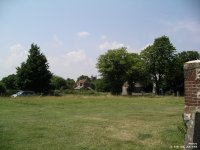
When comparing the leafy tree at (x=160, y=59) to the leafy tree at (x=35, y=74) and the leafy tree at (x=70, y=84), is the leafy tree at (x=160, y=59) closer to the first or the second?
the leafy tree at (x=35, y=74)

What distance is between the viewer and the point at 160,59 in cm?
7388

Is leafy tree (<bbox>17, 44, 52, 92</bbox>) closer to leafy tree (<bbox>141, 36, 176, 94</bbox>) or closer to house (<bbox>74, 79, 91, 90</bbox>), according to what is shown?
leafy tree (<bbox>141, 36, 176, 94</bbox>)

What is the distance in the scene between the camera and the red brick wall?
8.65 metres

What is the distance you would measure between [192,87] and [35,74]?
47.4 metres

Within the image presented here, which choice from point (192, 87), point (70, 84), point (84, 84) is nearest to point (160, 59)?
point (84, 84)

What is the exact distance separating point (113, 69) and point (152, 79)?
10165mm

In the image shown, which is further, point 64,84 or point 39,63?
point 64,84

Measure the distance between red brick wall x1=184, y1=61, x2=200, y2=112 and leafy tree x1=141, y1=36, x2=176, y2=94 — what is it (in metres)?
64.8

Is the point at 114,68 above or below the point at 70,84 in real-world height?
above

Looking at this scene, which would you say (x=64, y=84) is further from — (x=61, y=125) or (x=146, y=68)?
(x=61, y=125)

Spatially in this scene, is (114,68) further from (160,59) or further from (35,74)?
(35,74)

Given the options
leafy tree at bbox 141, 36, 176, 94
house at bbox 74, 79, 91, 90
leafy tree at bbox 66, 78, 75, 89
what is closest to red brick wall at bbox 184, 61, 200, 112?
leafy tree at bbox 141, 36, 176, 94

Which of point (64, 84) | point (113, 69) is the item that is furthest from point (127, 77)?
point (64, 84)

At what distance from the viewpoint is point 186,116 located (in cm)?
894
